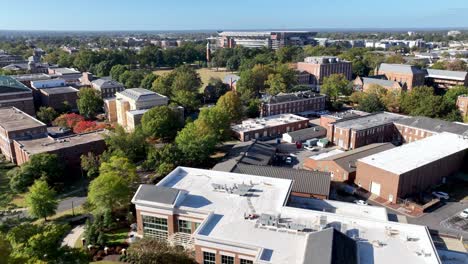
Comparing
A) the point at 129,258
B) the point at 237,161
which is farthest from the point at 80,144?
the point at 129,258

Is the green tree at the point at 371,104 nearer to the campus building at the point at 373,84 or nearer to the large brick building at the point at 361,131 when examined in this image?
the large brick building at the point at 361,131

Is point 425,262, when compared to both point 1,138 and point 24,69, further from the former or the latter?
point 24,69

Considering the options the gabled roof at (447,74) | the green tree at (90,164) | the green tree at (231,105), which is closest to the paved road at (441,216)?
the green tree at (90,164)

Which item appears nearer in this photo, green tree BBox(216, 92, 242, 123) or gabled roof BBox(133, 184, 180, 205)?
gabled roof BBox(133, 184, 180, 205)

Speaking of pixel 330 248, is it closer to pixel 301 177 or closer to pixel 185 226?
pixel 185 226

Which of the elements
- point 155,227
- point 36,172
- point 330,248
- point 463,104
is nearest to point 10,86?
point 36,172

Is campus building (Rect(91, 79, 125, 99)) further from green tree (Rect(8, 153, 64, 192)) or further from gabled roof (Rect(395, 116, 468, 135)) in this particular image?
gabled roof (Rect(395, 116, 468, 135))

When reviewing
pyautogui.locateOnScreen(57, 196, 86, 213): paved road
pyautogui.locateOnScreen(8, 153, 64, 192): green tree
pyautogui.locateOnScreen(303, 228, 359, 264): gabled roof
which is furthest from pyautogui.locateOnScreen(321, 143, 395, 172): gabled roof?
pyautogui.locateOnScreen(8, 153, 64, 192): green tree
